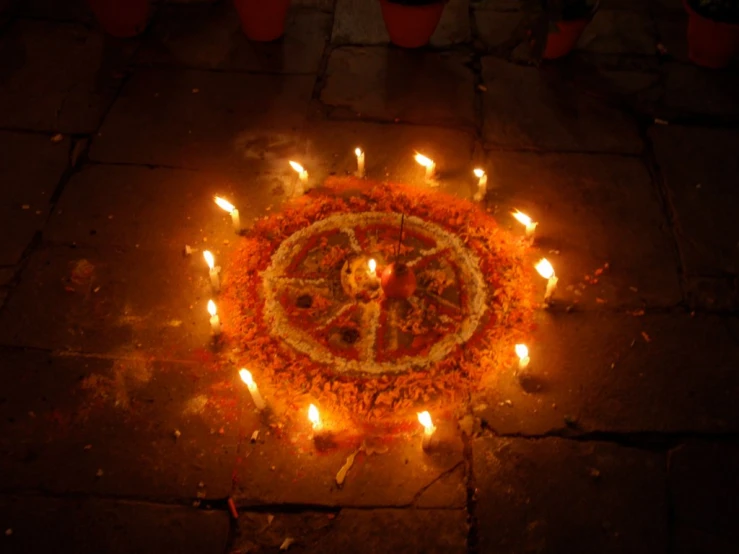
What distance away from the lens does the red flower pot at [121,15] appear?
5.05m

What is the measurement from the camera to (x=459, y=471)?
9.70ft

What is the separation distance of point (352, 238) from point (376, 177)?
2.12 feet

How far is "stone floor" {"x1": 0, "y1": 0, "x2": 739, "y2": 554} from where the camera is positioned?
2840 mm

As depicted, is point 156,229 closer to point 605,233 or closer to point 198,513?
point 198,513

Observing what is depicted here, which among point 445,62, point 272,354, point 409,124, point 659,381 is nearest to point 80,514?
point 272,354

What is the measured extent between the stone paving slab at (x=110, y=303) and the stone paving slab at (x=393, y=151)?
50.4 inches

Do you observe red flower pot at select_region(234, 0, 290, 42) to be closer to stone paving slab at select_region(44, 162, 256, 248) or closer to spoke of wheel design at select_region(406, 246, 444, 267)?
stone paving slab at select_region(44, 162, 256, 248)

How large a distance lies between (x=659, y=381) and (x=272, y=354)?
85.8 inches

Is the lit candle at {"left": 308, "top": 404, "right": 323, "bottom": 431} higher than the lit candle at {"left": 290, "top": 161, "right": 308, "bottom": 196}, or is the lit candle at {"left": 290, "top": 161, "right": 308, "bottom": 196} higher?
the lit candle at {"left": 290, "top": 161, "right": 308, "bottom": 196}

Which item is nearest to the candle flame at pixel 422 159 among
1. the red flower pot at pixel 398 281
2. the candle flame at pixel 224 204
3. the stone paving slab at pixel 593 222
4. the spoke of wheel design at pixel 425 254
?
the stone paving slab at pixel 593 222

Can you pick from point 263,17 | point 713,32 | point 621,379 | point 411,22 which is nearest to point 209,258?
point 621,379

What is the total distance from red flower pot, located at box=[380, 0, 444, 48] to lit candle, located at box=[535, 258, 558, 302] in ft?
8.52

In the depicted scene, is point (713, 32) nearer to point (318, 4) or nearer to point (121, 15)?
point (318, 4)

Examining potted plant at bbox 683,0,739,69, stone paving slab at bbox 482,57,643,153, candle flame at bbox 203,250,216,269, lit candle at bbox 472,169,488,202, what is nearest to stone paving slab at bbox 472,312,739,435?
lit candle at bbox 472,169,488,202
